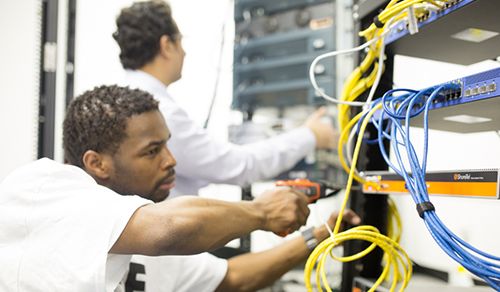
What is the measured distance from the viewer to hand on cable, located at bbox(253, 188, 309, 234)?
2.91 feet

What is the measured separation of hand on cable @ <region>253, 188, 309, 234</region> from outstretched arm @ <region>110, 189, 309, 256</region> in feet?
0.12

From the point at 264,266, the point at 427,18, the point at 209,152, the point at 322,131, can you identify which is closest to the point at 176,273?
the point at 264,266

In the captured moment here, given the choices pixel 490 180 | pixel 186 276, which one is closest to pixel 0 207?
pixel 186 276

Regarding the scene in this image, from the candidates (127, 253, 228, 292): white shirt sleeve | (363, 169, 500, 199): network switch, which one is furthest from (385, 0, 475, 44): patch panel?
(127, 253, 228, 292): white shirt sleeve

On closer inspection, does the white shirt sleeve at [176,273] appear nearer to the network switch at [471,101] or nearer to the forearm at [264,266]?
the forearm at [264,266]

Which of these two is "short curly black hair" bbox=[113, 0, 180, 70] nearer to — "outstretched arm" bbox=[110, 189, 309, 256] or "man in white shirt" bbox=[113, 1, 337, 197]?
"man in white shirt" bbox=[113, 1, 337, 197]

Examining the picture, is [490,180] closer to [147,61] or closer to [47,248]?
[47,248]

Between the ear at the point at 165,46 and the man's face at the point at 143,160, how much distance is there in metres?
0.64

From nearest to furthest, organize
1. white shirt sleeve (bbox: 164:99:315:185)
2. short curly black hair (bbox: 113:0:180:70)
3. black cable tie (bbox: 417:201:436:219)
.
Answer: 1. black cable tie (bbox: 417:201:436:219)
2. white shirt sleeve (bbox: 164:99:315:185)
3. short curly black hair (bbox: 113:0:180:70)

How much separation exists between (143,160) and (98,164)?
0.11m

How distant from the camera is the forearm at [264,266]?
43.9 inches

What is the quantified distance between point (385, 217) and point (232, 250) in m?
0.68

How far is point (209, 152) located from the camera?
5.03ft

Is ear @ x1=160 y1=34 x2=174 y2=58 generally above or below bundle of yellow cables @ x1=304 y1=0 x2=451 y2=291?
above
